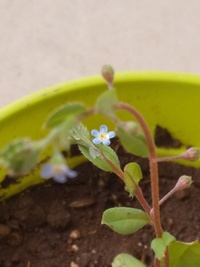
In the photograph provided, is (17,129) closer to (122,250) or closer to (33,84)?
(122,250)

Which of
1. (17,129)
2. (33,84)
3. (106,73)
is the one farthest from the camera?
(33,84)

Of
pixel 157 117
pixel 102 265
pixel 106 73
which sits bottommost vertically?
pixel 102 265

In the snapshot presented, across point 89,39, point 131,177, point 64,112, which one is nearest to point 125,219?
point 131,177

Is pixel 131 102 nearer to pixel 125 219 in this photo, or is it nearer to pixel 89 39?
pixel 125 219

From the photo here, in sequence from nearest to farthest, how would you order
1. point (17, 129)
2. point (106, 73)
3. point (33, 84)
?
point (106, 73)
point (17, 129)
point (33, 84)

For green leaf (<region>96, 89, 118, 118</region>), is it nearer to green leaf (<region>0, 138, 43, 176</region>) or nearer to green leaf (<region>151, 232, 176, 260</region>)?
green leaf (<region>0, 138, 43, 176</region>)

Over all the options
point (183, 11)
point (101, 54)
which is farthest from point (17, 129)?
point (183, 11)

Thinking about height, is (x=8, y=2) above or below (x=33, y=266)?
above
